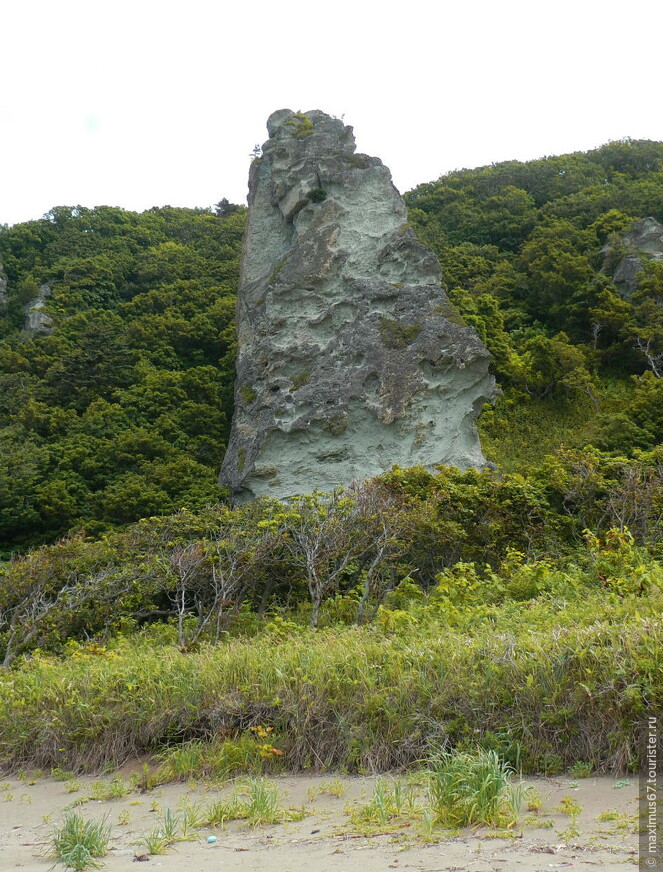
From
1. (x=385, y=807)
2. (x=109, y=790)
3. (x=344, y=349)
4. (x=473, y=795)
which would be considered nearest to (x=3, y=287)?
(x=344, y=349)

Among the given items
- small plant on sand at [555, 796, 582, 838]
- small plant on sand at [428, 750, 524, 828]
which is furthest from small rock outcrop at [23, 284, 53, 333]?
small plant on sand at [555, 796, 582, 838]

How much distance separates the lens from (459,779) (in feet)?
14.7

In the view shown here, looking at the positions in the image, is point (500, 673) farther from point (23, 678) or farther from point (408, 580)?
point (408, 580)

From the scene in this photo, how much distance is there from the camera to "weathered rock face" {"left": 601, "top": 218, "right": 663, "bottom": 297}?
80.3ft

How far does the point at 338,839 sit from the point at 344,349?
13846 millimetres

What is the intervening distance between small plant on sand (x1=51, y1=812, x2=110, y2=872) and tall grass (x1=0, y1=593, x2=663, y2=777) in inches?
56.8

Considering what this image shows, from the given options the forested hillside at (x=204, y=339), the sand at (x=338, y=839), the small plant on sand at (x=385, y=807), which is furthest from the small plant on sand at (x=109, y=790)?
the forested hillside at (x=204, y=339)

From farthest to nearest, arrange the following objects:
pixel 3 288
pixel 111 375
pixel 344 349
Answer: pixel 3 288 < pixel 111 375 < pixel 344 349

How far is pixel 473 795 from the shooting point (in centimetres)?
434

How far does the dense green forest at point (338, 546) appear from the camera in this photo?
582cm

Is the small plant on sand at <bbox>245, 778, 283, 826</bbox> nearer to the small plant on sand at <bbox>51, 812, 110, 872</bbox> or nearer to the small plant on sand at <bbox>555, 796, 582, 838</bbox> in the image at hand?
the small plant on sand at <bbox>51, 812, 110, 872</bbox>

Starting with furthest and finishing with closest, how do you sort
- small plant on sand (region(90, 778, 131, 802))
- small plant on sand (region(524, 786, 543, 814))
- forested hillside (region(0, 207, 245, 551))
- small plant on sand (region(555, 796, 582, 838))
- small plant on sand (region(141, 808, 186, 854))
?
forested hillside (region(0, 207, 245, 551)) → small plant on sand (region(90, 778, 131, 802)) → small plant on sand (region(524, 786, 543, 814)) → small plant on sand (region(141, 808, 186, 854)) → small plant on sand (region(555, 796, 582, 838))

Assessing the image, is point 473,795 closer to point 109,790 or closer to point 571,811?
point 571,811

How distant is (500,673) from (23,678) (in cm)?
520
